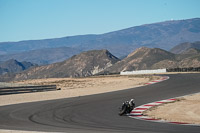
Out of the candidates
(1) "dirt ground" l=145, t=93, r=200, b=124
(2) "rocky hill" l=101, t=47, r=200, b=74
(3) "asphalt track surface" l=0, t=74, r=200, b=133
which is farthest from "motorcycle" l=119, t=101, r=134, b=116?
(2) "rocky hill" l=101, t=47, r=200, b=74

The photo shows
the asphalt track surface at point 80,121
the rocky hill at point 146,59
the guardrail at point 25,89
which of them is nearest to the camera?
the asphalt track surface at point 80,121

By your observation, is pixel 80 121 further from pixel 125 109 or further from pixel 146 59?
pixel 146 59

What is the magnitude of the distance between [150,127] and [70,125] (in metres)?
3.11

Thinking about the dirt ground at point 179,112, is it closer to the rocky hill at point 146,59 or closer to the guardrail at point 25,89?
the guardrail at point 25,89

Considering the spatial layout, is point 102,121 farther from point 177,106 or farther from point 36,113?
point 177,106

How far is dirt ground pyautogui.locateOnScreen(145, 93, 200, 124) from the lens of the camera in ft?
53.6

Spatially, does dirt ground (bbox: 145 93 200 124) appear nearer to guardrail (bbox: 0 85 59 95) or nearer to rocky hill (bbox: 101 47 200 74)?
guardrail (bbox: 0 85 59 95)

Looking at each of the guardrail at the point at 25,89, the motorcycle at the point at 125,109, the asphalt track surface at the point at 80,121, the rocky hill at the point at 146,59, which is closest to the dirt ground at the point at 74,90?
the guardrail at the point at 25,89

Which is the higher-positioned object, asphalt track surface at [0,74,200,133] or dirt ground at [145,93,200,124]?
asphalt track surface at [0,74,200,133]

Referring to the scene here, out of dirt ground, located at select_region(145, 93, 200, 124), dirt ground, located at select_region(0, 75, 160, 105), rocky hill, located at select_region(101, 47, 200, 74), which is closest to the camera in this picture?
dirt ground, located at select_region(145, 93, 200, 124)

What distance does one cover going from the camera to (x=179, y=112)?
734 inches

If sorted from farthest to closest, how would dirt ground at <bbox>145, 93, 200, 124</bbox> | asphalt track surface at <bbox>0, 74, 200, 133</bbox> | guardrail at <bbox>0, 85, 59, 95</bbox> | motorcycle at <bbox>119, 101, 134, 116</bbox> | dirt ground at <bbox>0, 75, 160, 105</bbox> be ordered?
guardrail at <bbox>0, 85, 59, 95</bbox>, dirt ground at <bbox>0, 75, 160, 105</bbox>, motorcycle at <bbox>119, 101, 134, 116</bbox>, dirt ground at <bbox>145, 93, 200, 124</bbox>, asphalt track surface at <bbox>0, 74, 200, 133</bbox>

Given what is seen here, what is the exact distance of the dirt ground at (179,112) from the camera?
16327 millimetres

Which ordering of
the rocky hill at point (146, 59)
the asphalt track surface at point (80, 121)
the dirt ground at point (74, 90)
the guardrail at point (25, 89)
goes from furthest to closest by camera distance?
the rocky hill at point (146, 59), the guardrail at point (25, 89), the dirt ground at point (74, 90), the asphalt track surface at point (80, 121)
